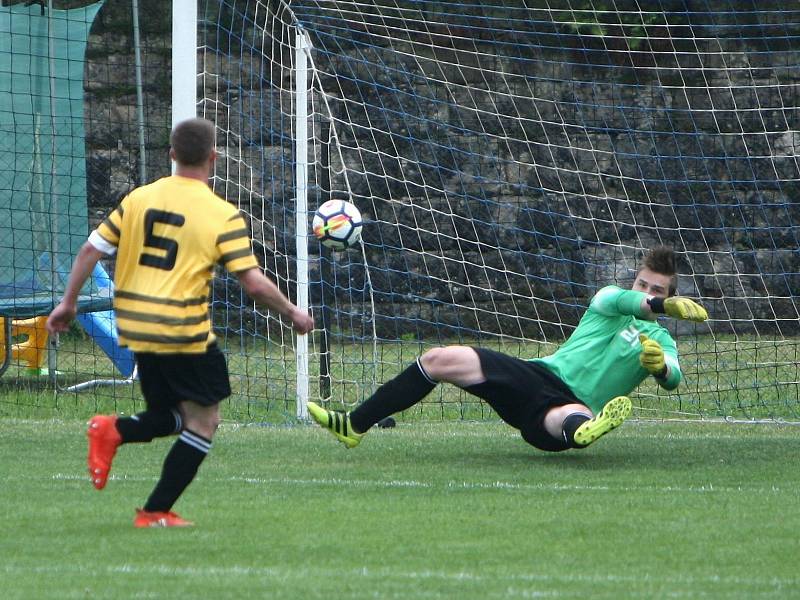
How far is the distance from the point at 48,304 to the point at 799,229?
21.5 feet

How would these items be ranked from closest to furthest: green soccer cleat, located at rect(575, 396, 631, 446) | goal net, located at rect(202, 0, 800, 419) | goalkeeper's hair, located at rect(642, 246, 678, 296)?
green soccer cleat, located at rect(575, 396, 631, 446) → goalkeeper's hair, located at rect(642, 246, 678, 296) → goal net, located at rect(202, 0, 800, 419)

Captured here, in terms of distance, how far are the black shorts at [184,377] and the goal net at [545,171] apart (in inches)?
217

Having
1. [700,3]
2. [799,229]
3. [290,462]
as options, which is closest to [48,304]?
[290,462]

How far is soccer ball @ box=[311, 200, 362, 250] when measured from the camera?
8.62 meters

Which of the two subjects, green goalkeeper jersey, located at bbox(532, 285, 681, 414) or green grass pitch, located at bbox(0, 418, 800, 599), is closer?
green grass pitch, located at bbox(0, 418, 800, 599)

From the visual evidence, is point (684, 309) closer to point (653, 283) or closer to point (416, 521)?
point (653, 283)

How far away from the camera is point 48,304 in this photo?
1053 cm

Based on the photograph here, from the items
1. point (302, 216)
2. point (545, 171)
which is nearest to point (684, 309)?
point (302, 216)

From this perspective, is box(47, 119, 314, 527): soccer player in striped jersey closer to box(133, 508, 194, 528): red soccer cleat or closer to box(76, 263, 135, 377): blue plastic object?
box(133, 508, 194, 528): red soccer cleat

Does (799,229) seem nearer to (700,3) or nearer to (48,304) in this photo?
(700,3)

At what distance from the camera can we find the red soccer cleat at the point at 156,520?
5.20 metres

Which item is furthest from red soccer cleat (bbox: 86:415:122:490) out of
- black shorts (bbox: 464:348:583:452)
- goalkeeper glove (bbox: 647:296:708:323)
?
goalkeeper glove (bbox: 647:296:708:323)

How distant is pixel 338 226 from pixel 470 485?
2623mm

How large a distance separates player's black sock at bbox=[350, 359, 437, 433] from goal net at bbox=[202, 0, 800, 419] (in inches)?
147
